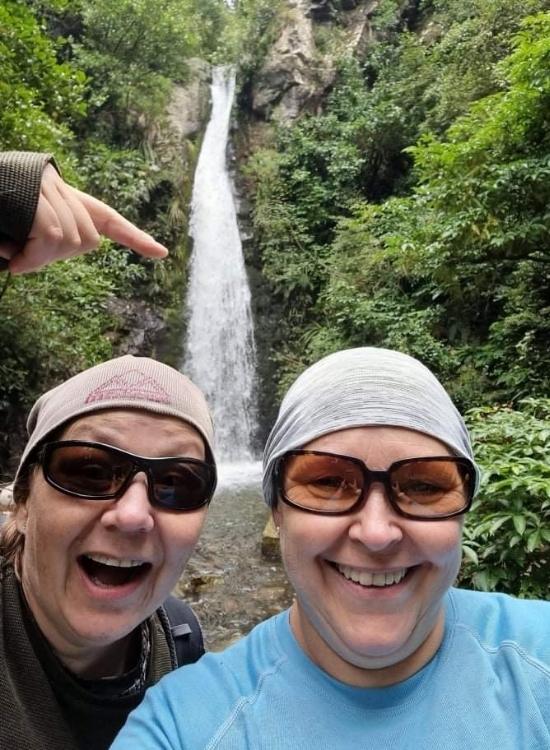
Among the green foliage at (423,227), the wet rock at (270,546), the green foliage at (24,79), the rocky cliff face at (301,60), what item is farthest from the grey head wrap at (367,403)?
the rocky cliff face at (301,60)

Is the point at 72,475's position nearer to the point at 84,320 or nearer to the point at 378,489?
the point at 378,489

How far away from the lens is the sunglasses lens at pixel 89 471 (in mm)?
1330

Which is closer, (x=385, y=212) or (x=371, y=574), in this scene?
(x=371, y=574)

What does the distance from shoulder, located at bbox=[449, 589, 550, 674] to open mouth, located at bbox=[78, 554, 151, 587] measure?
831mm

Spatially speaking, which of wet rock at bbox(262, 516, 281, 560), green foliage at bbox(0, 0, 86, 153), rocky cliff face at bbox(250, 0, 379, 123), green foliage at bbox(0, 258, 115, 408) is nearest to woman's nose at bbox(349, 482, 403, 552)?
wet rock at bbox(262, 516, 281, 560)

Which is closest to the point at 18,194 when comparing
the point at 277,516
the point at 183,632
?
the point at 277,516

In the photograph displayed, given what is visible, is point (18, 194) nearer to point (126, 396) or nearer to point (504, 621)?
point (126, 396)

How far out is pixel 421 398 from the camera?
117 centimetres

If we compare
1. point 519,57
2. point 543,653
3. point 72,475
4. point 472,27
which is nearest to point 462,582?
point 543,653

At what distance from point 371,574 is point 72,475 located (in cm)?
79

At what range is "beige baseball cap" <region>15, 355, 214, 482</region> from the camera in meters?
1.39

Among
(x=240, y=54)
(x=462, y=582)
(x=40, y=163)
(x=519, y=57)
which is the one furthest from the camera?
(x=240, y=54)

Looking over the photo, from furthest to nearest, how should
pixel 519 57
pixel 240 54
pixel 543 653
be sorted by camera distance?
pixel 240 54 < pixel 519 57 < pixel 543 653

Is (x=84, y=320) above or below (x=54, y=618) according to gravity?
above
